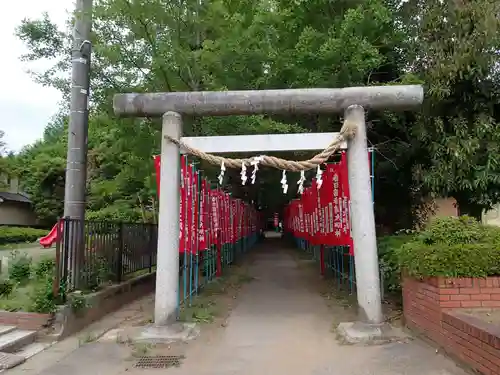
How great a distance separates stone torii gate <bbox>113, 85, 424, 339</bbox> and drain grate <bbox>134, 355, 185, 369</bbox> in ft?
3.05

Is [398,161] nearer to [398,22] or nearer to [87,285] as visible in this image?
[398,22]

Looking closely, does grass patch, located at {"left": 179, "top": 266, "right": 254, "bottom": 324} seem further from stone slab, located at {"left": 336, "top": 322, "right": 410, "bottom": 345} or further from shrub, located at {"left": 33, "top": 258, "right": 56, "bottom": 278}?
shrub, located at {"left": 33, "top": 258, "right": 56, "bottom": 278}

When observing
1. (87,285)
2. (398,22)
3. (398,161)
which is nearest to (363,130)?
(398,161)

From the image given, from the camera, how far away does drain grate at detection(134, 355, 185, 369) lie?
5637 mm

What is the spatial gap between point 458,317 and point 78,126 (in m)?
7.00

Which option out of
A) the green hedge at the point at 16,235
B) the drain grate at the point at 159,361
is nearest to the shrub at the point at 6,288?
the drain grate at the point at 159,361

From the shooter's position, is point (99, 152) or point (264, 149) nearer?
point (264, 149)

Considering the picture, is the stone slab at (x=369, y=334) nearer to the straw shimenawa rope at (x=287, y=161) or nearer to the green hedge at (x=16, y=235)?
the straw shimenawa rope at (x=287, y=161)

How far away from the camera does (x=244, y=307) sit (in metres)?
8.94

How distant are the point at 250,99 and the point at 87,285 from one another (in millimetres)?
4635

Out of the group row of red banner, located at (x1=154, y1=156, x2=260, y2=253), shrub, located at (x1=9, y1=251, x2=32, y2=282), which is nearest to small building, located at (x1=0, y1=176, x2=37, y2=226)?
row of red banner, located at (x1=154, y1=156, x2=260, y2=253)

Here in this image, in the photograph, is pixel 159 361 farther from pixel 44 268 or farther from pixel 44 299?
pixel 44 268

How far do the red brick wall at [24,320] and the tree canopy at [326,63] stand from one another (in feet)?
16.0

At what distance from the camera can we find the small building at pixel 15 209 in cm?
3088
